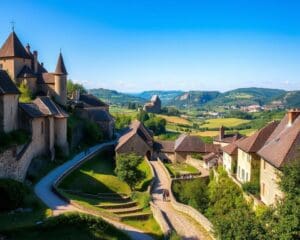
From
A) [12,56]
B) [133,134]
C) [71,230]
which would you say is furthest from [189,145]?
[71,230]

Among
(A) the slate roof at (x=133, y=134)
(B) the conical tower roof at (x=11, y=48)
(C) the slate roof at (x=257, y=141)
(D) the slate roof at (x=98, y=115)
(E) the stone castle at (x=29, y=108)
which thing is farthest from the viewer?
(D) the slate roof at (x=98, y=115)

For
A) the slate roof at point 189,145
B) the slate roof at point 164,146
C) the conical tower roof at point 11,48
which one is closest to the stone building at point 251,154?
the slate roof at point 189,145

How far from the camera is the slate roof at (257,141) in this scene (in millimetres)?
39938

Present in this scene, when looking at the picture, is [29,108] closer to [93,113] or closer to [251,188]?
[251,188]

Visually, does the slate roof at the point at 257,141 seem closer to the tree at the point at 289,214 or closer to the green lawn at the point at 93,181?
the green lawn at the point at 93,181

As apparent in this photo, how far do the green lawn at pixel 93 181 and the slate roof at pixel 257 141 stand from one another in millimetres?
14202

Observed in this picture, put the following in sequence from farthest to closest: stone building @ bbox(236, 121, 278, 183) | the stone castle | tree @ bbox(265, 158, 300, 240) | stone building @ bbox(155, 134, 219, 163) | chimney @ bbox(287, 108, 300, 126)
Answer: stone building @ bbox(155, 134, 219, 163) < stone building @ bbox(236, 121, 278, 183) < chimney @ bbox(287, 108, 300, 126) < the stone castle < tree @ bbox(265, 158, 300, 240)

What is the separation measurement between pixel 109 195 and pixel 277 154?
18878 mm

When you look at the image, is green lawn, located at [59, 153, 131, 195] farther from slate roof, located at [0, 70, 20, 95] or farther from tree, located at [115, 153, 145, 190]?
slate roof, located at [0, 70, 20, 95]

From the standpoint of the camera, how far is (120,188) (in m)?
44.5

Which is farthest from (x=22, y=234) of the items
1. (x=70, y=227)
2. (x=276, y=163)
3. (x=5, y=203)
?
(x=276, y=163)

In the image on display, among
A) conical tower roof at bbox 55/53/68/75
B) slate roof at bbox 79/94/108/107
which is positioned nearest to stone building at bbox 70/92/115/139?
slate roof at bbox 79/94/108/107

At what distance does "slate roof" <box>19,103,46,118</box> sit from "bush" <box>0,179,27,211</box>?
1268 cm

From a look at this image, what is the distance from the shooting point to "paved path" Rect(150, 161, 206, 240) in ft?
102
